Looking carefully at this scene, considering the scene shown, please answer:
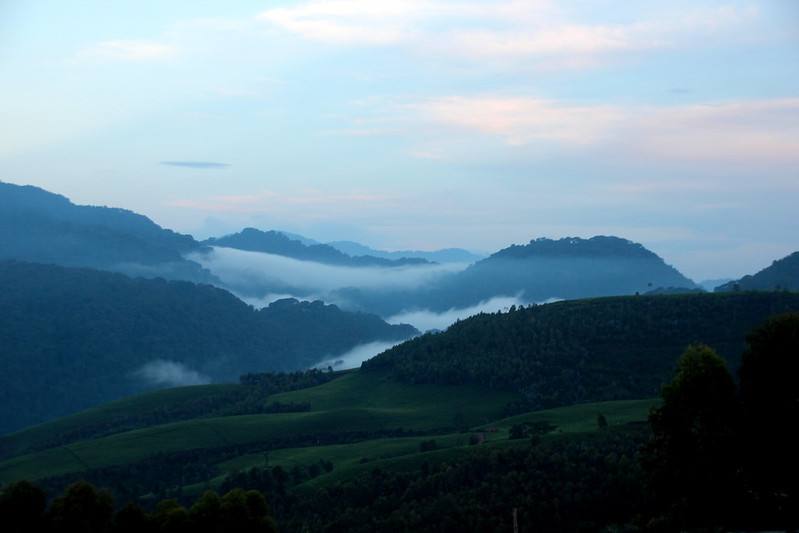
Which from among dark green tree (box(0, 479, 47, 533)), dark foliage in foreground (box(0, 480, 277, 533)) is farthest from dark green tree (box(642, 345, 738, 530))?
dark green tree (box(0, 479, 47, 533))

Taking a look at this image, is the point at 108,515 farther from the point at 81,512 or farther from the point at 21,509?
the point at 21,509

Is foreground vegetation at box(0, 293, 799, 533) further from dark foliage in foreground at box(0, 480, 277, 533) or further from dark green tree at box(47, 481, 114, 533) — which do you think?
dark green tree at box(47, 481, 114, 533)

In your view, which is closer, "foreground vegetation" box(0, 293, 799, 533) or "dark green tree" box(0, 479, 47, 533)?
"foreground vegetation" box(0, 293, 799, 533)

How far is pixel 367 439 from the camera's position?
197625 mm

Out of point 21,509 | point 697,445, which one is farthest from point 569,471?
point 21,509

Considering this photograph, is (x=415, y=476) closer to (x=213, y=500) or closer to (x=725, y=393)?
(x=213, y=500)

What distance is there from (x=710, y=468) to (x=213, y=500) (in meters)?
32.1

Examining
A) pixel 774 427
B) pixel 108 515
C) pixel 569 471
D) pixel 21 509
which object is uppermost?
pixel 774 427

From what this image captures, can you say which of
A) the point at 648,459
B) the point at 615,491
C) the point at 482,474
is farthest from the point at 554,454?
the point at 648,459

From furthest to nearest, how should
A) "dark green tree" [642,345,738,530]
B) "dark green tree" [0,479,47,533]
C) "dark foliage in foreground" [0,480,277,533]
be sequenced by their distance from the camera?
"dark green tree" [0,479,47,533] < "dark foliage in foreground" [0,480,277,533] < "dark green tree" [642,345,738,530]

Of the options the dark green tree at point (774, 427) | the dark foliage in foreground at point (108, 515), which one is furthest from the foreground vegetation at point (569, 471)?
the dark foliage in foreground at point (108, 515)

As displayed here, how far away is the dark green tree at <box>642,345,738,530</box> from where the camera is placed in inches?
1978

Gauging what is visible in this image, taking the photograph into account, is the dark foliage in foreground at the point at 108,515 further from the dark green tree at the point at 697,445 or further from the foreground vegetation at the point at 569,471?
the dark green tree at the point at 697,445

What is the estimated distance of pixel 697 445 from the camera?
50875 millimetres
